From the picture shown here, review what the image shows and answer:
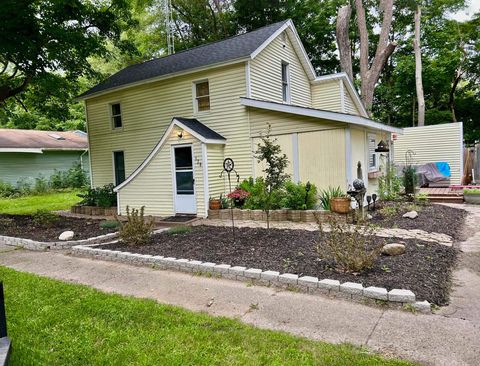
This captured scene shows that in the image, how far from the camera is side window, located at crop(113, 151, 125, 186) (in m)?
14.2

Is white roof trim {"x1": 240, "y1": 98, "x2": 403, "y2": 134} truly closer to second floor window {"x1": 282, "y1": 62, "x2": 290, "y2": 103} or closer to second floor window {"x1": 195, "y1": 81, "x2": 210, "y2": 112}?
second floor window {"x1": 195, "y1": 81, "x2": 210, "y2": 112}

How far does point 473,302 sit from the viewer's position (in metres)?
3.74

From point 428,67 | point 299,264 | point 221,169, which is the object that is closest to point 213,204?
point 221,169

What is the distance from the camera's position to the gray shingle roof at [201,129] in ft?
32.6

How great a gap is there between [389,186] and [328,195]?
392 centimetres

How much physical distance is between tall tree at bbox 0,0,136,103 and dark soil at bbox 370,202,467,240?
10548mm

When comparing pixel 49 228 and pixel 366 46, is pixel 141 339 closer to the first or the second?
pixel 49 228

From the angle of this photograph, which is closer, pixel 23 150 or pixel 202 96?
pixel 202 96

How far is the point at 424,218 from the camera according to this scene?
8.31 meters

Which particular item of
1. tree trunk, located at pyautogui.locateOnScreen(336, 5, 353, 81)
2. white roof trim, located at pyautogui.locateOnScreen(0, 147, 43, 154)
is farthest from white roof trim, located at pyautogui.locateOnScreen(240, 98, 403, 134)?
white roof trim, located at pyautogui.locateOnScreen(0, 147, 43, 154)

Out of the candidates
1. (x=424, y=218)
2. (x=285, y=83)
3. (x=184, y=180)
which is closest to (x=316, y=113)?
(x=424, y=218)

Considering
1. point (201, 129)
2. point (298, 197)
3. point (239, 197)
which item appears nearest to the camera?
point (298, 197)

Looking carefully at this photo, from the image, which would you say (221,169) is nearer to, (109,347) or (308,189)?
(308,189)

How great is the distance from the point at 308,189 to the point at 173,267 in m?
4.76
